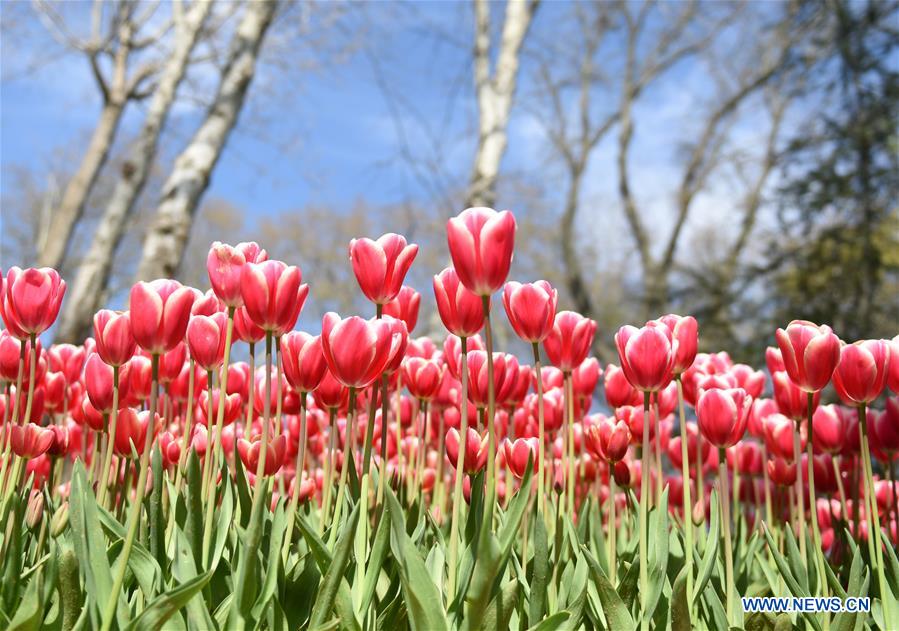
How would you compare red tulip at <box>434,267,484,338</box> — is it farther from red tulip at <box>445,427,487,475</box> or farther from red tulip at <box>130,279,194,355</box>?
red tulip at <box>130,279,194,355</box>

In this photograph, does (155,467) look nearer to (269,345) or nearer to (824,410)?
(269,345)

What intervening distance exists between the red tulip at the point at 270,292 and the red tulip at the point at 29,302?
1.52 ft

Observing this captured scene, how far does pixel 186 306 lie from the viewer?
45.1 inches

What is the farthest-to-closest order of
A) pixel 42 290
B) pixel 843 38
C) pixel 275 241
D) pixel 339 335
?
pixel 275 241, pixel 843 38, pixel 42 290, pixel 339 335

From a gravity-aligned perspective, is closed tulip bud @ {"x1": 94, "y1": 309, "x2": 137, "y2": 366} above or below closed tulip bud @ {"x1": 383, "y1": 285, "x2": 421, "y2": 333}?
below

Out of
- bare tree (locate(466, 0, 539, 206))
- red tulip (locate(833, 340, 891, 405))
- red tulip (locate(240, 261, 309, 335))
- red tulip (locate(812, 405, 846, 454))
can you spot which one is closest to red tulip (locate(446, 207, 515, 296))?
red tulip (locate(240, 261, 309, 335))

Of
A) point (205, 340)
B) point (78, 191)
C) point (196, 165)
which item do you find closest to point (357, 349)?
point (205, 340)

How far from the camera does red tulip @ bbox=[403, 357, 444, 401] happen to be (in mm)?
1647

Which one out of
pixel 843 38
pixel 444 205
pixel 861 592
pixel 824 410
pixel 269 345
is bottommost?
pixel 861 592

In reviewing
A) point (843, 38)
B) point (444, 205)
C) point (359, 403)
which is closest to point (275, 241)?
point (444, 205)

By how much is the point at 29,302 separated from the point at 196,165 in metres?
4.24

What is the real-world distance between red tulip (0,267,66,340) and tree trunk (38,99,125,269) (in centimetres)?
709

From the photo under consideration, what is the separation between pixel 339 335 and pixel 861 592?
99 centimetres

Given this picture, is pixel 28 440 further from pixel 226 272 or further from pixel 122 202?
pixel 122 202
